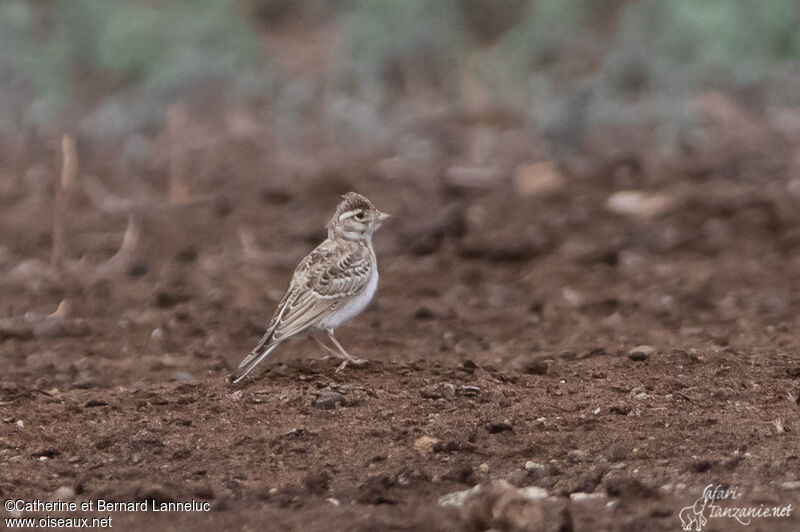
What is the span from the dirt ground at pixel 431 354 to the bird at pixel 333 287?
0.70 feet

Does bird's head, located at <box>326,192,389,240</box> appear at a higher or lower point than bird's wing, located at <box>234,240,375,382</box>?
higher

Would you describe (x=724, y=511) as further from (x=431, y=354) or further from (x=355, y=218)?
(x=355, y=218)

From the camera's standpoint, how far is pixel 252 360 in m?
6.70

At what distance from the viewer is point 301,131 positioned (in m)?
12.8

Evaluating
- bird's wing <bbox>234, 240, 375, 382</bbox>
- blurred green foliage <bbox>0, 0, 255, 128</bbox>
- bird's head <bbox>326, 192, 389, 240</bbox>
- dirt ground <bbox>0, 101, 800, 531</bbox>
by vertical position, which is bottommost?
dirt ground <bbox>0, 101, 800, 531</bbox>

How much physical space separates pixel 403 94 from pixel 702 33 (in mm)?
3270

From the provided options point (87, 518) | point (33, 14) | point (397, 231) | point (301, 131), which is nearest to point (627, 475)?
point (87, 518)

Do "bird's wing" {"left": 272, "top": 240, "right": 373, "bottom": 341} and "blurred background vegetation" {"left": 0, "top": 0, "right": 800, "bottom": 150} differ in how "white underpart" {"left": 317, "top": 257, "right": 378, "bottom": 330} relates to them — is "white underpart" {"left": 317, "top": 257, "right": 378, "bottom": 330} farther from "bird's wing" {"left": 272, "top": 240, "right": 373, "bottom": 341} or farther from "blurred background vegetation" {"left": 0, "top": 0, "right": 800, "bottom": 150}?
"blurred background vegetation" {"left": 0, "top": 0, "right": 800, "bottom": 150}

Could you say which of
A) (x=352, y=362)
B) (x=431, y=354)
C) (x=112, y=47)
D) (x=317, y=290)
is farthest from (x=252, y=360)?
(x=112, y=47)

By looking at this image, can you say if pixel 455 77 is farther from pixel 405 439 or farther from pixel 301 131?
pixel 405 439

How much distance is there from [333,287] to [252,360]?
73 cm

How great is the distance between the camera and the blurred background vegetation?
41.4ft

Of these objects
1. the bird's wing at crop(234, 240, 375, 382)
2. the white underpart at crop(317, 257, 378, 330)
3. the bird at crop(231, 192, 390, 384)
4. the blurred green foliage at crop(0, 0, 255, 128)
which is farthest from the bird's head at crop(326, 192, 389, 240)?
the blurred green foliage at crop(0, 0, 255, 128)

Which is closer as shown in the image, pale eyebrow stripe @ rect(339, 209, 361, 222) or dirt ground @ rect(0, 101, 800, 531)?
dirt ground @ rect(0, 101, 800, 531)
